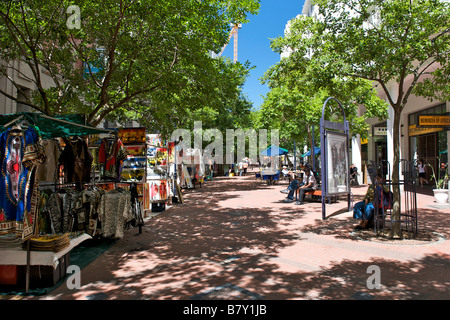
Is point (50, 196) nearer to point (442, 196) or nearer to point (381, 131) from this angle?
point (442, 196)

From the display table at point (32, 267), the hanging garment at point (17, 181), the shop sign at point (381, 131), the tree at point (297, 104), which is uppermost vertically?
the tree at point (297, 104)

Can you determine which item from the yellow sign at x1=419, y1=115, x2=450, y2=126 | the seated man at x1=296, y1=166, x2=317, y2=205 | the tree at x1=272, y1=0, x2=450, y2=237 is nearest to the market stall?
the tree at x1=272, y1=0, x2=450, y2=237

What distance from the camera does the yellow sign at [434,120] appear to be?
13172 millimetres

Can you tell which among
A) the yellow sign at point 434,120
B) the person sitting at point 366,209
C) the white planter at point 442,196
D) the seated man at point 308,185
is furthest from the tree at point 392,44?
the seated man at point 308,185

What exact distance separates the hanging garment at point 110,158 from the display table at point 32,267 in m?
2.96

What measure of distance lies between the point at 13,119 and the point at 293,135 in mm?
21555

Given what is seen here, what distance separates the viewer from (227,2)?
12.5 meters

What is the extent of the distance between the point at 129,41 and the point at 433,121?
39.1 feet

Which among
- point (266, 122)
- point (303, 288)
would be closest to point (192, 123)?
point (266, 122)

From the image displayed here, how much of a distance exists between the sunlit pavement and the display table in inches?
10.4

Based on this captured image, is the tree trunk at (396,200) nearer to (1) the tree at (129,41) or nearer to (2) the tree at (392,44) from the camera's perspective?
(2) the tree at (392,44)

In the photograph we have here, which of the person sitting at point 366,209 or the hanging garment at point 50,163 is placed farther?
the person sitting at point 366,209

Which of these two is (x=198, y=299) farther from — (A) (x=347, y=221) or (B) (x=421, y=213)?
(B) (x=421, y=213)

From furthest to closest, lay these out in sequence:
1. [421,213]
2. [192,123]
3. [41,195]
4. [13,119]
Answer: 1. [192,123]
2. [421,213]
3. [41,195]
4. [13,119]
